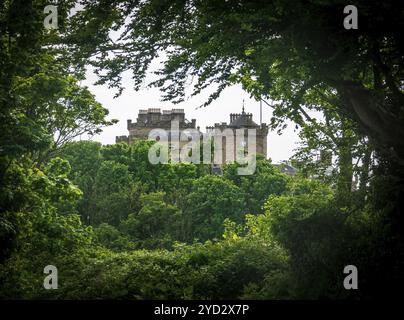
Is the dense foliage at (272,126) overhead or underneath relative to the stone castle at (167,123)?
underneath

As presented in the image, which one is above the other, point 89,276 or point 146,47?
point 146,47

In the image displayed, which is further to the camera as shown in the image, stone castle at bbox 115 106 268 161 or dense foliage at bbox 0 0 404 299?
stone castle at bbox 115 106 268 161

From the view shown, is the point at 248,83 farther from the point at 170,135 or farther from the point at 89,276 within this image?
the point at 170,135

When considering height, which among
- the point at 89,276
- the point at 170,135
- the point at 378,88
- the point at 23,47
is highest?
the point at 170,135

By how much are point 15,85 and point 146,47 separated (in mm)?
3586

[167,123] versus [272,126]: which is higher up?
[167,123]

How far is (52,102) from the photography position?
1788 centimetres

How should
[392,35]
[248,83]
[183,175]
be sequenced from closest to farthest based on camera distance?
[392,35] → [248,83] → [183,175]

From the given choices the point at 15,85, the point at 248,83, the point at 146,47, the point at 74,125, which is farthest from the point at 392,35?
the point at 74,125

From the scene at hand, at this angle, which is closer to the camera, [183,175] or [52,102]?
[52,102]

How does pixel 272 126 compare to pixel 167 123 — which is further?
pixel 167 123

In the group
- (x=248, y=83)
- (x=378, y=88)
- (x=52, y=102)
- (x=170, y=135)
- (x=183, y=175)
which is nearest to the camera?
(x=378, y=88)

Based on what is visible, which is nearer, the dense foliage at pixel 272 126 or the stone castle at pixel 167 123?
the dense foliage at pixel 272 126

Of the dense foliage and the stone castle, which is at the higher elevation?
the stone castle
